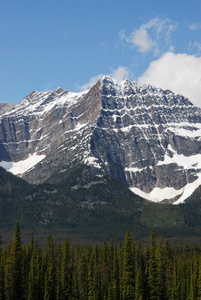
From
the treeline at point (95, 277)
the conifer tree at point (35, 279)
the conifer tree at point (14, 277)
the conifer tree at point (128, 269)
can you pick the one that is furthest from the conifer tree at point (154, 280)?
the conifer tree at point (14, 277)

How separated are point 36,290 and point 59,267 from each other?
118ft

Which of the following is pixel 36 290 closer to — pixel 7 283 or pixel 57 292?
pixel 57 292

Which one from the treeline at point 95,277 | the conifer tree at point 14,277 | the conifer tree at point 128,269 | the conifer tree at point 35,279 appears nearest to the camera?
the conifer tree at point 14,277

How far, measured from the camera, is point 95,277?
156750 mm

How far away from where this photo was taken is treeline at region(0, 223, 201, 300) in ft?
399

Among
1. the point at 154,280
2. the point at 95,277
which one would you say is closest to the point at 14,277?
the point at 154,280

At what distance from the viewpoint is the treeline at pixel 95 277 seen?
399 feet

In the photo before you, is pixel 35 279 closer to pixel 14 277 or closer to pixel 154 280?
pixel 14 277

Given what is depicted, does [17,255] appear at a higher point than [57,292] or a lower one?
higher

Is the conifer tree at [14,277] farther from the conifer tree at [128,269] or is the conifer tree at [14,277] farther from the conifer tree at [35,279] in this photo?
the conifer tree at [128,269]

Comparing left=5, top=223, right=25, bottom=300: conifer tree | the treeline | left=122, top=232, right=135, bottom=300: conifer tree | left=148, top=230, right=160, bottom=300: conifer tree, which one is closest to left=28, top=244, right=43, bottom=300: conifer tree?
the treeline

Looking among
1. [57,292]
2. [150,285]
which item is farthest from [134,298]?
[57,292]

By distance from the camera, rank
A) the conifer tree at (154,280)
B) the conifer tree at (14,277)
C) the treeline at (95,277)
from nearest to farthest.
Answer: the conifer tree at (14,277), the treeline at (95,277), the conifer tree at (154,280)

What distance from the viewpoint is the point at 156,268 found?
431ft
